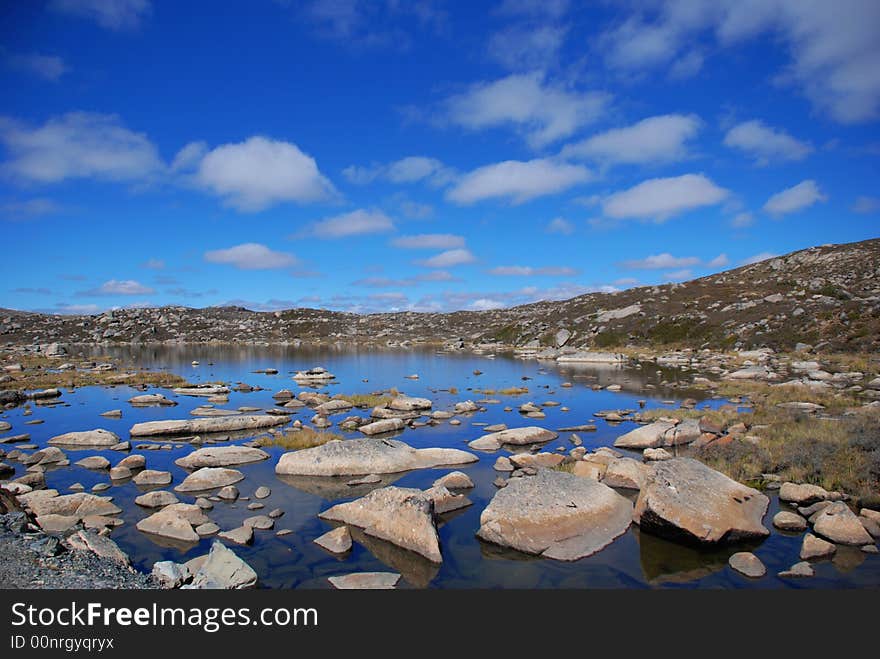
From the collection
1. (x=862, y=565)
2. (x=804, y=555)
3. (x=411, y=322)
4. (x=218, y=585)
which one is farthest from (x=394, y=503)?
(x=411, y=322)

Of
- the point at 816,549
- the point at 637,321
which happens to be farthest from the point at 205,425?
the point at 637,321

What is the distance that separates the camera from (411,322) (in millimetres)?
169500

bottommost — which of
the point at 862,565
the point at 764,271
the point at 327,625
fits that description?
the point at 862,565

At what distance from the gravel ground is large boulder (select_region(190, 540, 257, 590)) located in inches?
35.3

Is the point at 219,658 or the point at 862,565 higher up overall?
the point at 219,658

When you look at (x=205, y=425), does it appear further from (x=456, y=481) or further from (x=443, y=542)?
(x=443, y=542)

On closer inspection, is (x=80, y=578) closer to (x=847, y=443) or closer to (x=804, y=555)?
(x=804, y=555)

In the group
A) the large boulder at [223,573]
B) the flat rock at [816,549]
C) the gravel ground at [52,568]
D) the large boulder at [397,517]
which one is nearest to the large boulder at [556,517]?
the large boulder at [397,517]

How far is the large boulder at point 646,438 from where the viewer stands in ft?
72.9

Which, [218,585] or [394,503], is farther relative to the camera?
[394,503]

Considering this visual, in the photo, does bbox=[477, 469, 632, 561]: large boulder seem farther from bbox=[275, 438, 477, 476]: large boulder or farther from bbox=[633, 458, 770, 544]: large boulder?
bbox=[275, 438, 477, 476]: large boulder

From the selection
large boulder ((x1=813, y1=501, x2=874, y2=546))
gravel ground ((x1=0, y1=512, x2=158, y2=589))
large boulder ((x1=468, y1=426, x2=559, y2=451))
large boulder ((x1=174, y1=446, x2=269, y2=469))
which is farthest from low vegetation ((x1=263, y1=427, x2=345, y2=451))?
large boulder ((x1=813, y1=501, x2=874, y2=546))

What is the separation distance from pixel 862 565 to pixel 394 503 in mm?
10871

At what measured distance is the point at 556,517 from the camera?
13.3 meters
